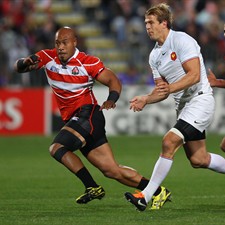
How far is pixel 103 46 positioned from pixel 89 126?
16345 millimetres

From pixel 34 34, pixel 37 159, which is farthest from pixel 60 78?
pixel 34 34

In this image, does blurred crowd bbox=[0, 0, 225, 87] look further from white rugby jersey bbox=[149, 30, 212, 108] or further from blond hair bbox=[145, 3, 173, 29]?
blond hair bbox=[145, 3, 173, 29]

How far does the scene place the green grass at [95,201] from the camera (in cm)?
918

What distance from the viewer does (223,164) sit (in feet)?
34.1

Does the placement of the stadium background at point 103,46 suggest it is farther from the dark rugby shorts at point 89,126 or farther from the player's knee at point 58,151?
the player's knee at point 58,151

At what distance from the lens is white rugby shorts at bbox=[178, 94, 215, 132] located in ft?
32.4

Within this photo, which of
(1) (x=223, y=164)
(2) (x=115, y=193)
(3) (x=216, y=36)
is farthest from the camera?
(3) (x=216, y=36)

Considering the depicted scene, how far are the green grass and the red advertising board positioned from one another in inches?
94.8

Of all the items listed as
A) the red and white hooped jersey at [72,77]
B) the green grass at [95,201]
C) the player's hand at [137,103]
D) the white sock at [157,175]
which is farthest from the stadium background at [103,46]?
the player's hand at [137,103]

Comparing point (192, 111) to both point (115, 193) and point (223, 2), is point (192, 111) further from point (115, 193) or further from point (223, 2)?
point (223, 2)

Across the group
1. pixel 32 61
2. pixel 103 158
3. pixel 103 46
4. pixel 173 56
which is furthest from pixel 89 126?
pixel 103 46

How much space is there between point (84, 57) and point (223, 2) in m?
16.4

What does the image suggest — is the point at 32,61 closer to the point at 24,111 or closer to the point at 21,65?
the point at 21,65

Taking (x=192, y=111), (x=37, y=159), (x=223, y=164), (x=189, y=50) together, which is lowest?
(x=37, y=159)
